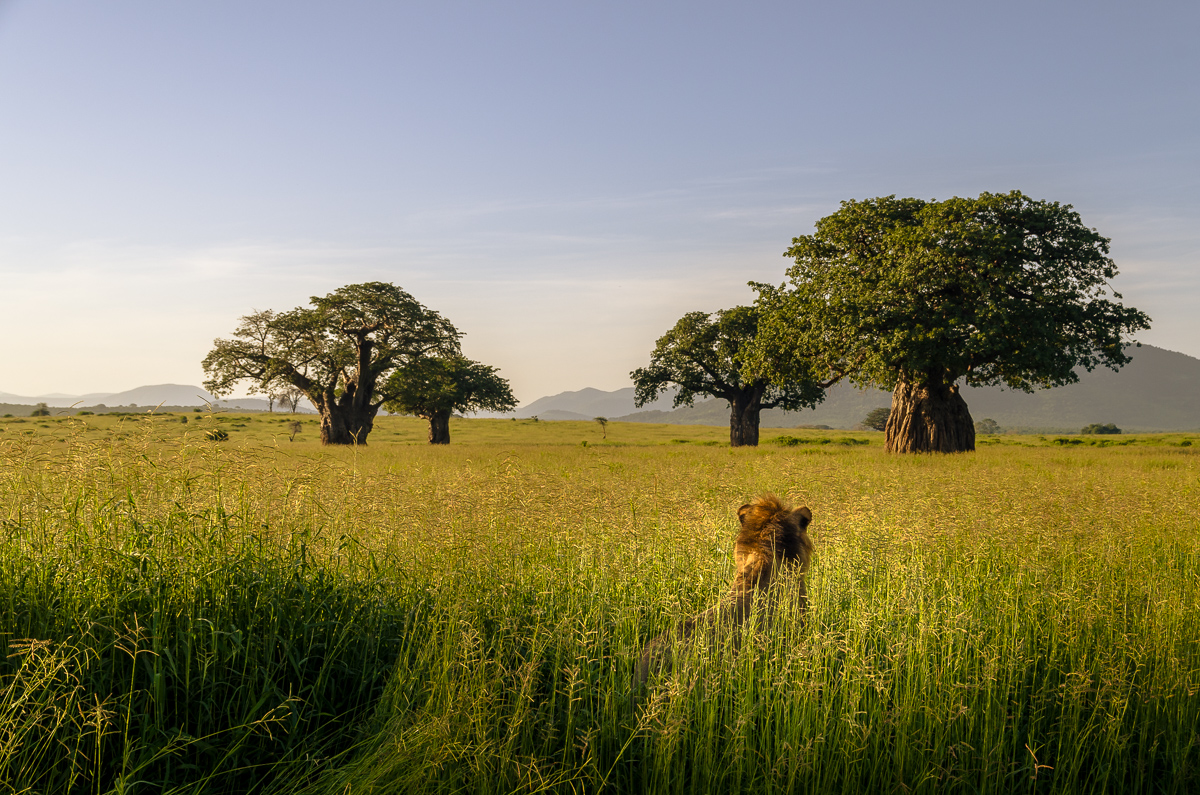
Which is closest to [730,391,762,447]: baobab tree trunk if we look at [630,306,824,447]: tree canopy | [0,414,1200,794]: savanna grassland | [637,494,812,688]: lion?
[630,306,824,447]: tree canopy

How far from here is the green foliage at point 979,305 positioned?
19953 mm

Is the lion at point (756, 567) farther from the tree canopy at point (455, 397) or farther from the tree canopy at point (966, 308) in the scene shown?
the tree canopy at point (455, 397)

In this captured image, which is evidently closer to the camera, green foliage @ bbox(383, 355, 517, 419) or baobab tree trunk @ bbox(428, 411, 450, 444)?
green foliage @ bbox(383, 355, 517, 419)

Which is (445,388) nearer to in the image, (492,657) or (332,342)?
(332,342)

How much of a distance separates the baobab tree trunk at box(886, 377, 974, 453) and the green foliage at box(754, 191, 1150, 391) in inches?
34.7

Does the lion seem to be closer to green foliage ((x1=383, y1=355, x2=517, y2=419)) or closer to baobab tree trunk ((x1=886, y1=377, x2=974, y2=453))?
baobab tree trunk ((x1=886, y1=377, x2=974, y2=453))

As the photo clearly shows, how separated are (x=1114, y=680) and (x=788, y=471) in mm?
8765

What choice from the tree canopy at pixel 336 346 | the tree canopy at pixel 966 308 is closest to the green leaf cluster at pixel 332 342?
the tree canopy at pixel 336 346

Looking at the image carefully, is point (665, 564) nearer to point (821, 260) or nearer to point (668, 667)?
point (668, 667)

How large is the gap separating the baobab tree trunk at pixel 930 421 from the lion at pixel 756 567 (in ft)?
72.3

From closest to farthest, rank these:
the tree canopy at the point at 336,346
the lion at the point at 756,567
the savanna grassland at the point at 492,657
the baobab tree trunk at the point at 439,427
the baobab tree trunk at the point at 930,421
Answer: the savanna grassland at the point at 492,657 → the lion at the point at 756,567 → the baobab tree trunk at the point at 930,421 → the tree canopy at the point at 336,346 → the baobab tree trunk at the point at 439,427

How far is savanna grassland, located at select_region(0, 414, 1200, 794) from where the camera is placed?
2.70m

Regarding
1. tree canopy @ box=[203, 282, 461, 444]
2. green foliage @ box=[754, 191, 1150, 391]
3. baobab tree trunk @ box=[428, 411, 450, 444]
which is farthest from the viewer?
baobab tree trunk @ box=[428, 411, 450, 444]

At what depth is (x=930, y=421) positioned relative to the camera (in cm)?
2377
